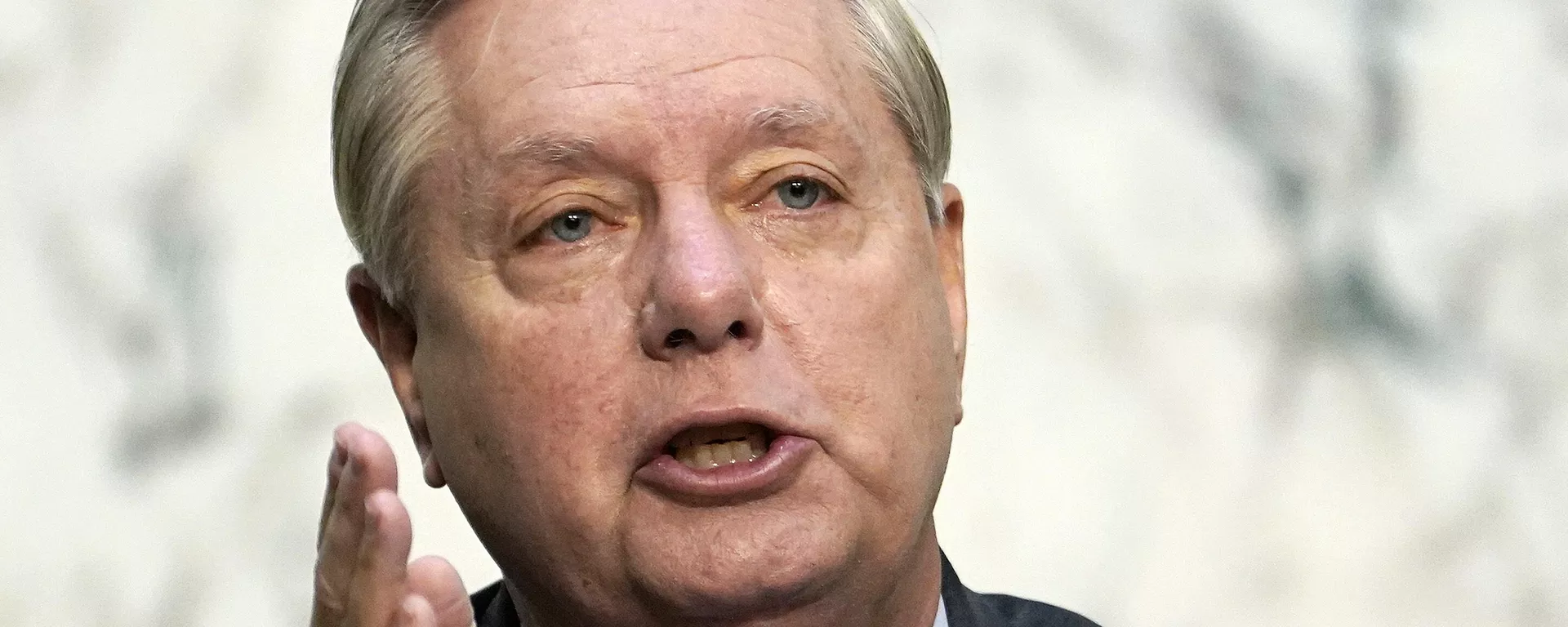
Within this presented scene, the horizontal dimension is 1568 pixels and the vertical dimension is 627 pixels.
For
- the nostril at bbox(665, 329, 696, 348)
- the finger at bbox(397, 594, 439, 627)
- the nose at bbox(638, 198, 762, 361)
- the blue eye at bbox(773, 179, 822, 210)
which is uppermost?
the blue eye at bbox(773, 179, 822, 210)


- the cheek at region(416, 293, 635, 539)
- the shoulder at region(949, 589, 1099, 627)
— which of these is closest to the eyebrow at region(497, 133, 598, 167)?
the cheek at region(416, 293, 635, 539)

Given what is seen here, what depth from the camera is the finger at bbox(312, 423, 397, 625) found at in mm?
1272

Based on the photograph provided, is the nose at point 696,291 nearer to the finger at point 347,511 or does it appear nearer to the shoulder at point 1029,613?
the finger at point 347,511

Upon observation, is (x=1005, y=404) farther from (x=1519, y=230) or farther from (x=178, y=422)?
(x=178, y=422)

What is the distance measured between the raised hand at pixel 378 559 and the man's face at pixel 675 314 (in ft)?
0.63

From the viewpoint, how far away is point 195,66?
94.2 inches

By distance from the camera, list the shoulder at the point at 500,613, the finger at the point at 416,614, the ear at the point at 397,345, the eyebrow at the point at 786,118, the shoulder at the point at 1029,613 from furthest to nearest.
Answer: the shoulder at the point at 1029,613
the shoulder at the point at 500,613
the ear at the point at 397,345
the eyebrow at the point at 786,118
the finger at the point at 416,614

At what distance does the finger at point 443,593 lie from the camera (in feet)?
4.16

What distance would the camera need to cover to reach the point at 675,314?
140cm

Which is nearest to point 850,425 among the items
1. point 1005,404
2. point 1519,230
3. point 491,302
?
point 491,302

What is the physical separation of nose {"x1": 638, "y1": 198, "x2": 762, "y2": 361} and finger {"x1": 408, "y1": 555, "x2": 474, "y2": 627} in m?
0.26

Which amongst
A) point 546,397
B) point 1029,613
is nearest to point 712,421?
point 546,397

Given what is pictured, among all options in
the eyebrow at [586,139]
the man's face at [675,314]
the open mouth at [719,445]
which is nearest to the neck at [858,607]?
the man's face at [675,314]

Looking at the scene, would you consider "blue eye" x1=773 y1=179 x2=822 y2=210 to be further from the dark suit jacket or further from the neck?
the dark suit jacket
